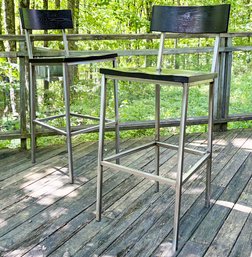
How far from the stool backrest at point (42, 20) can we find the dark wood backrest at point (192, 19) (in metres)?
1.02

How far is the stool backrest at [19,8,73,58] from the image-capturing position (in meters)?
2.68

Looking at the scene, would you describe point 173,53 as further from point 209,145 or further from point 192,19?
point 209,145

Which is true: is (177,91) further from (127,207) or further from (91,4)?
(91,4)

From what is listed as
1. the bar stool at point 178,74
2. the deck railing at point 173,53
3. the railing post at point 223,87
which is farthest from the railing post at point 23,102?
the railing post at point 223,87

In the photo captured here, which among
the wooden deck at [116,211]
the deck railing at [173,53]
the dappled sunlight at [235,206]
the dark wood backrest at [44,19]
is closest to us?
the wooden deck at [116,211]

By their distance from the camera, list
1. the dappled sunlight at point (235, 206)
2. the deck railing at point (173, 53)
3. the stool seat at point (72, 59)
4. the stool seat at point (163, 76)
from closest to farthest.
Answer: the stool seat at point (163, 76)
the dappled sunlight at point (235, 206)
the stool seat at point (72, 59)
the deck railing at point (173, 53)

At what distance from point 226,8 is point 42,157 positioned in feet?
6.28

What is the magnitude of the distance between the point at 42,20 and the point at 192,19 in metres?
1.30

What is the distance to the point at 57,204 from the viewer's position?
2.17m

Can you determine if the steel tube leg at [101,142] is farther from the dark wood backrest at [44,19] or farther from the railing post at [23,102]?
the railing post at [23,102]

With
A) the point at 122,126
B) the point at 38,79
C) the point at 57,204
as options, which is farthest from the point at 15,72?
the point at 57,204

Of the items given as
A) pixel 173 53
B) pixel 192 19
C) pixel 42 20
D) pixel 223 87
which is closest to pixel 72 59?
pixel 42 20

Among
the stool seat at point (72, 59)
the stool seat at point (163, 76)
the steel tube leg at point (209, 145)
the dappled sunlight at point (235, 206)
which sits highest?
the stool seat at point (72, 59)

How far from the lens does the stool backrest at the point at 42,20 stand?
2678mm
